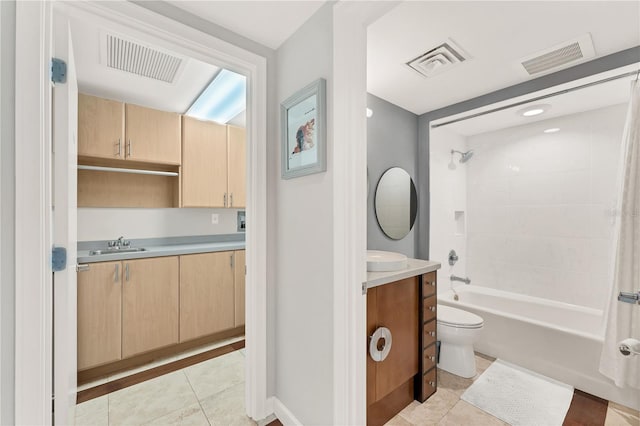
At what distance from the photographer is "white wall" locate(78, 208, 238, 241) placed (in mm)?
2476

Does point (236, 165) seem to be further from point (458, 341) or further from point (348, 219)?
point (458, 341)

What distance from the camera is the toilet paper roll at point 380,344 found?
145cm

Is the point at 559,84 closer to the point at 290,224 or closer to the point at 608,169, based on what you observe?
the point at 608,169

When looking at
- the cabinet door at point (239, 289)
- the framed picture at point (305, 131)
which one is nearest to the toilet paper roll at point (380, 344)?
the framed picture at point (305, 131)

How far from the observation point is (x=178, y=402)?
1.78m

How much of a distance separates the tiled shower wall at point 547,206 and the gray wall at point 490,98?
2.79 ft

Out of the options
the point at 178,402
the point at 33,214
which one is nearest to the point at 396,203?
the point at 178,402

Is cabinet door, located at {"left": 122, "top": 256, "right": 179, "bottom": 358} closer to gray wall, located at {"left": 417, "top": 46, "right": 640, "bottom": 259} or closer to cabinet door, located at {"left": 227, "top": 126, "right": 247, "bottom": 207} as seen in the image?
cabinet door, located at {"left": 227, "top": 126, "right": 247, "bottom": 207}

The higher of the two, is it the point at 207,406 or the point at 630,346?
the point at 630,346

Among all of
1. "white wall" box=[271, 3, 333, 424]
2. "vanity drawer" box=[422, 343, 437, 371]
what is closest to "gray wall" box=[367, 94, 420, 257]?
"vanity drawer" box=[422, 343, 437, 371]

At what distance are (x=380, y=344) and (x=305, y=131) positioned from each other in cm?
123

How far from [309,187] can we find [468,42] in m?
1.40

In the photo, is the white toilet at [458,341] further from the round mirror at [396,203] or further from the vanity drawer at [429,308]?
the round mirror at [396,203]

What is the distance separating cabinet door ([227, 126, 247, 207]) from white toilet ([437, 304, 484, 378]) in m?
2.33
